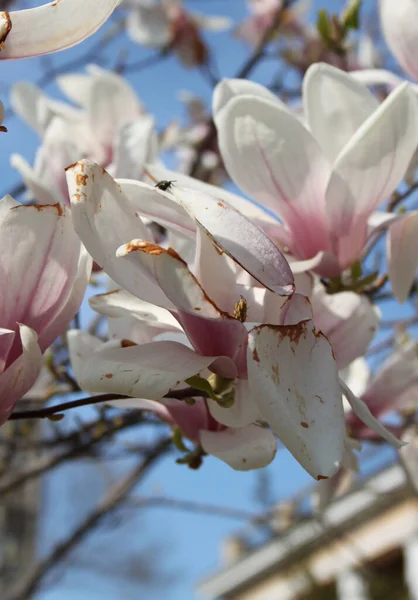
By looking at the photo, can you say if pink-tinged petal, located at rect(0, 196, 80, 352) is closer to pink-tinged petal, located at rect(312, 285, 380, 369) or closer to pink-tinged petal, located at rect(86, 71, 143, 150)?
pink-tinged petal, located at rect(312, 285, 380, 369)

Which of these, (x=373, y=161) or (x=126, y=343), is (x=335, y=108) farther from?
(x=126, y=343)

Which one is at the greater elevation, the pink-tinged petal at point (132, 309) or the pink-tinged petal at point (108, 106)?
the pink-tinged petal at point (132, 309)

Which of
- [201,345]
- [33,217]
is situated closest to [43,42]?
[33,217]

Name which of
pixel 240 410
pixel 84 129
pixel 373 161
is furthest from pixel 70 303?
pixel 84 129

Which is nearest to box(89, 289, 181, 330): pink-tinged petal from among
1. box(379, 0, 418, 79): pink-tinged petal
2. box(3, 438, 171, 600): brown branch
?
box(379, 0, 418, 79): pink-tinged petal

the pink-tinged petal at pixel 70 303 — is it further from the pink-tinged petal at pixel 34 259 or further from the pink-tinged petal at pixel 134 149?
the pink-tinged petal at pixel 134 149

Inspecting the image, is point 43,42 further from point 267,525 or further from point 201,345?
point 267,525

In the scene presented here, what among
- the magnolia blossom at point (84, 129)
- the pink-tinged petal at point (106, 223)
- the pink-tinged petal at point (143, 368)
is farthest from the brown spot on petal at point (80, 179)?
the magnolia blossom at point (84, 129)
